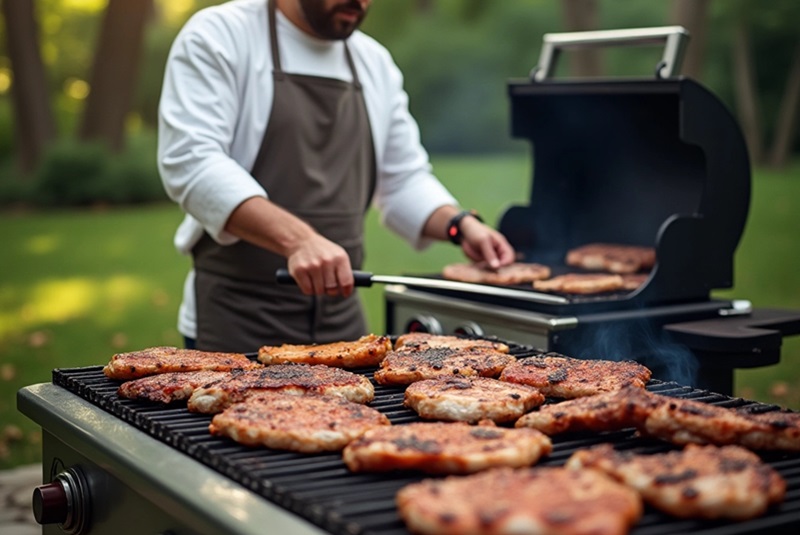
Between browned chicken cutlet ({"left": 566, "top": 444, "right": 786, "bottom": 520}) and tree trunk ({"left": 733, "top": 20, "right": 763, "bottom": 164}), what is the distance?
11.9m

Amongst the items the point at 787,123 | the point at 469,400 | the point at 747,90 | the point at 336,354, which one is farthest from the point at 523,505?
the point at 787,123

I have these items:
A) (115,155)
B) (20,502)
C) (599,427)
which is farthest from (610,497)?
(115,155)

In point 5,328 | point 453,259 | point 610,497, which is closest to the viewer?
point 610,497

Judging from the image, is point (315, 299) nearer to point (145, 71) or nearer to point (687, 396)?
point (687, 396)

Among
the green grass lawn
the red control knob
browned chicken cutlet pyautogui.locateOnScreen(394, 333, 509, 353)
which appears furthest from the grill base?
the green grass lawn

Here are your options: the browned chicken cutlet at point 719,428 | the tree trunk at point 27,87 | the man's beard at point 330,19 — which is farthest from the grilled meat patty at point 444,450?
the tree trunk at point 27,87

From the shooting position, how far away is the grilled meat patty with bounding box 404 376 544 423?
237cm

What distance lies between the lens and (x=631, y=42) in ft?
13.9

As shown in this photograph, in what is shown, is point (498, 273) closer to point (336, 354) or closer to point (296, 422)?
point (336, 354)

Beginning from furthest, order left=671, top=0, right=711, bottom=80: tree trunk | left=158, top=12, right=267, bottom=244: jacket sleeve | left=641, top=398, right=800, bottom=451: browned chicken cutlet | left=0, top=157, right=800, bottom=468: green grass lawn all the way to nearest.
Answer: left=671, top=0, right=711, bottom=80: tree trunk, left=0, top=157, right=800, bottom=468: green grass lawn, left=158, top=12, right=267, bottom=244: jacket sleeve, left=641, top=398, right=800, bottom=451: browned chicken cutlet

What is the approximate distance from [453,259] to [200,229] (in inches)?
339

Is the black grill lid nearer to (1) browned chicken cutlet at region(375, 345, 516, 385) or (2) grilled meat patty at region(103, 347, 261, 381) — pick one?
(1) browned chicken cutlet at region(375, 345, 516, 385)

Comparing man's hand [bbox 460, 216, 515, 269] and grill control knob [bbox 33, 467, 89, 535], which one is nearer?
grill control knob [bbox 33, 467, 89, 535]

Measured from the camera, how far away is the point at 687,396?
2.63 meters
